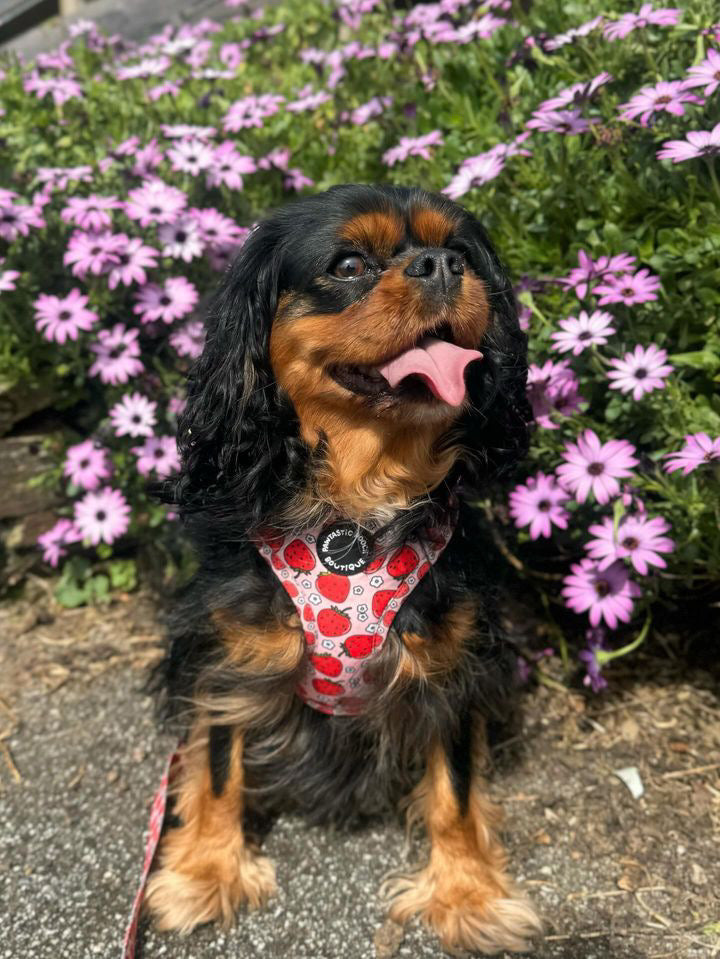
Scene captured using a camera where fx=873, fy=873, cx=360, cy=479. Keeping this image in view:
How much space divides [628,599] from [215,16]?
643 cm

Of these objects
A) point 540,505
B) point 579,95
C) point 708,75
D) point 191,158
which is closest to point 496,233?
point 579,95

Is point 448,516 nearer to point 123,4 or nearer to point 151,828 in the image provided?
point 151,828

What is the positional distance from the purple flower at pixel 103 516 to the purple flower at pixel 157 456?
18cm

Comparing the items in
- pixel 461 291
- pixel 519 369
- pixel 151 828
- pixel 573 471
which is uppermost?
pixel 461 291

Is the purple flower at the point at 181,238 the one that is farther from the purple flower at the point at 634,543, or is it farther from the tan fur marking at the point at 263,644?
the purple flower at the point at 634,543

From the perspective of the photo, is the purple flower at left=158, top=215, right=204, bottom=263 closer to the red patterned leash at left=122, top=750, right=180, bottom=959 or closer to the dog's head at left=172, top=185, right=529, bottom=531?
the dog's head at left=172, top=185, right=529, bottom=531

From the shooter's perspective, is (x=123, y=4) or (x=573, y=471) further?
(x=123, y=4)

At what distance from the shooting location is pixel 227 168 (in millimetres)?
3545

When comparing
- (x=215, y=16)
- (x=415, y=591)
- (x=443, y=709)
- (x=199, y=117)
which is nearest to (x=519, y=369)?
(x=415, y=591)

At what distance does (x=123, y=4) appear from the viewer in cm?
768

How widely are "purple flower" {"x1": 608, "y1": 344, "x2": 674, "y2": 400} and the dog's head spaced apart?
28cm

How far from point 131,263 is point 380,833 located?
2173 mm

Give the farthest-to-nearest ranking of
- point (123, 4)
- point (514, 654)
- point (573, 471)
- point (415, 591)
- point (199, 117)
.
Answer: point (123, 4)
point (199, 117)
point (514, 654)
point (573, 471)
point (415, 591)

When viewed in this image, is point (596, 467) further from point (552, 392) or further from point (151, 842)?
point (151, 842)
